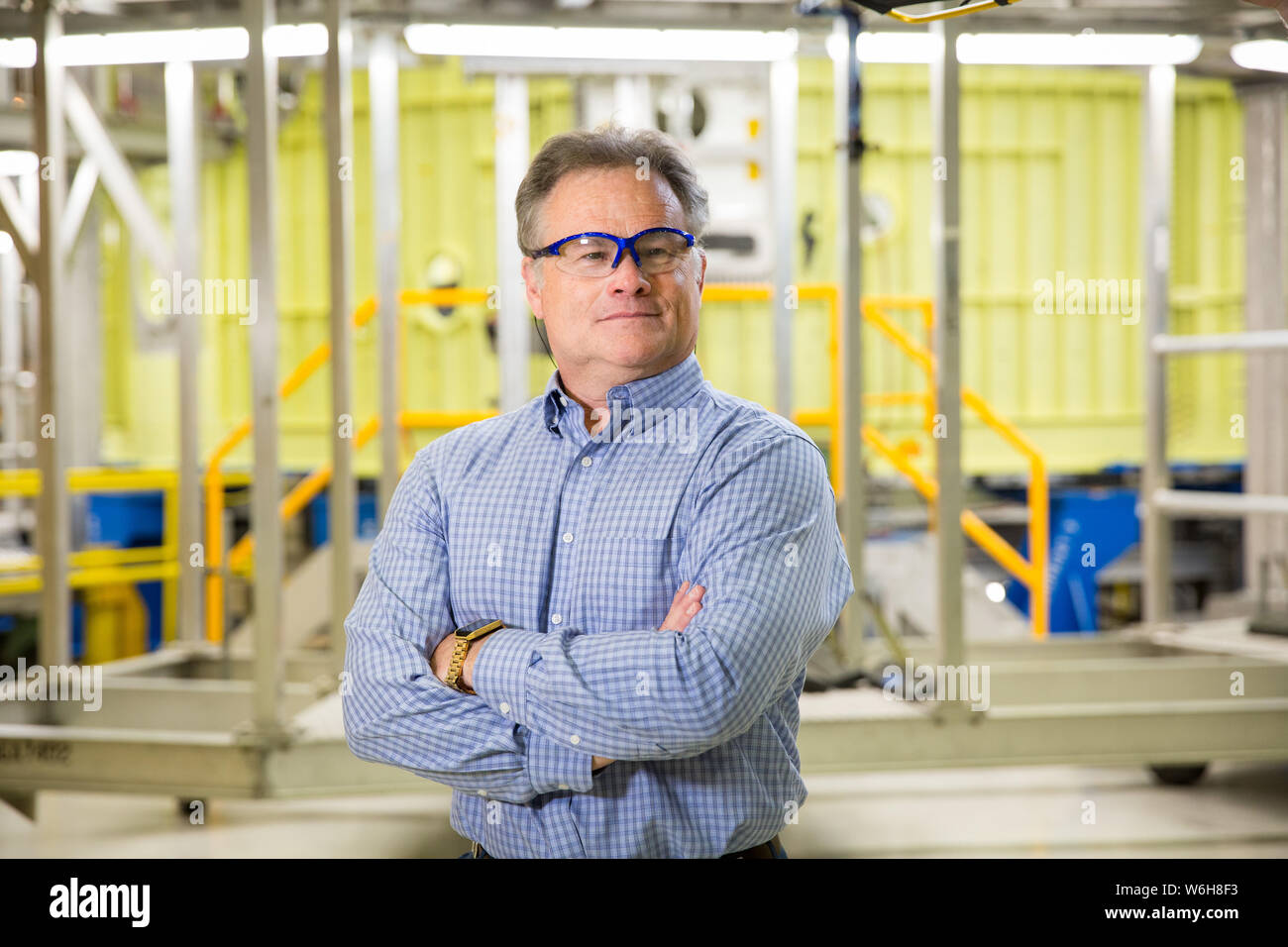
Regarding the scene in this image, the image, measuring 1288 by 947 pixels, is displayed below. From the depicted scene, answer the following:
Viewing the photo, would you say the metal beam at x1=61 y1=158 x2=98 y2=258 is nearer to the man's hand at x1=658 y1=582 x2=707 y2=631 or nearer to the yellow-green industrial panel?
the man's hand at x1=658 y1=582 x2=707 y2=631

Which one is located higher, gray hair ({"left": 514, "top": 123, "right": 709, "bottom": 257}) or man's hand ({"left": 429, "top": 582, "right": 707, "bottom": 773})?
gray hair ({"left": 514, "top": 123, "right": 709, "bottom": 257})

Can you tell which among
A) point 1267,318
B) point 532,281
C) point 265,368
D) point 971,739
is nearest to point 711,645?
point 532,281

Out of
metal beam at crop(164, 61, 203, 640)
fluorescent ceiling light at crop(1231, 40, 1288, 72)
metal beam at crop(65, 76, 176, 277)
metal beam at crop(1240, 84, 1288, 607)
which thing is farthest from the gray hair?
metal beam at crop(1240, 84, 1288, 607)

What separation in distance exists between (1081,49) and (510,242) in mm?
2603

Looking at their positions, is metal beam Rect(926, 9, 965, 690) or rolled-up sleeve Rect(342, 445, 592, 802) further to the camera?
metal beam Rect(926, 9, 965, 690)

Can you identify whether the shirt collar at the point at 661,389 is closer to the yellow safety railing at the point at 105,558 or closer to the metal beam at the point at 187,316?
the metal beam at the point at 187,316

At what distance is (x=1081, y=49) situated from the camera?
184 inches

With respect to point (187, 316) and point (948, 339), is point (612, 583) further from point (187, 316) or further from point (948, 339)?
point (187, 316)

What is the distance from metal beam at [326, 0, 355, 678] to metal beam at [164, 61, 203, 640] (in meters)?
1.38

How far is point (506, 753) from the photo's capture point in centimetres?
148

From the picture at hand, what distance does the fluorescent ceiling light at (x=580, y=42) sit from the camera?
4.50 meters

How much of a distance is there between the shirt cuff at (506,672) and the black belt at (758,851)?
32 cm

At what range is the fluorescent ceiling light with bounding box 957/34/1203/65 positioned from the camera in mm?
4496
